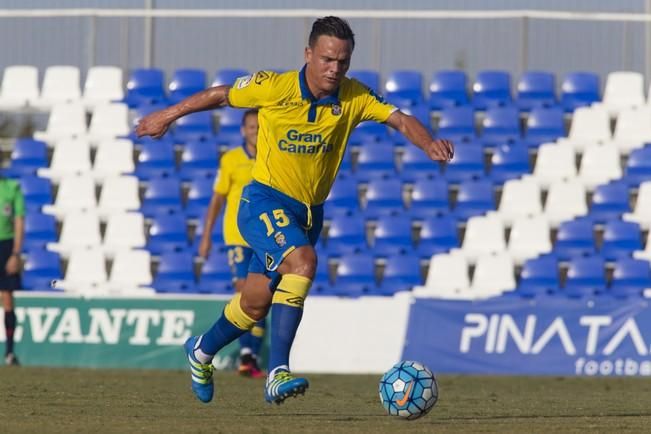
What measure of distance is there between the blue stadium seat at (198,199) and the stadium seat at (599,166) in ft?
16.0

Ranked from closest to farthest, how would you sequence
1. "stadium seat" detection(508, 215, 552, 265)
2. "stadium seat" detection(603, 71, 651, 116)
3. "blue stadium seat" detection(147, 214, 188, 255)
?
"stadium seat" detection(508, 215, 552, 265), "blue stadium seat" detection(147, 214, 188, 255), "stadium seat" detection(603, 71, 651, 116)

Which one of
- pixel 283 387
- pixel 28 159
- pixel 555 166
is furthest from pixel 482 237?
pixel 283 387

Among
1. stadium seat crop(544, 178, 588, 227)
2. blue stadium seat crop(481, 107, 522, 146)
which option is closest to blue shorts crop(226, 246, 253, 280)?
stadium seat crop(544, 178, 588, 227)

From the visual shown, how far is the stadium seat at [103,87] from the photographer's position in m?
19.2

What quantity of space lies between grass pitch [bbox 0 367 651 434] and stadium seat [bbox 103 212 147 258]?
13.7ft

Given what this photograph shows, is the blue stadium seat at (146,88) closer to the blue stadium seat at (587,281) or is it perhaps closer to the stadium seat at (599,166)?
the stadium seat at (599,166)

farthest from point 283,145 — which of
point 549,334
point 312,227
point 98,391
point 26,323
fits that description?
point 26,323

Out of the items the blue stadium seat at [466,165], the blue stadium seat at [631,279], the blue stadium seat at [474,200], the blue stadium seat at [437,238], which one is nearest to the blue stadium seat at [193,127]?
the blue stadium seat at [466,165]

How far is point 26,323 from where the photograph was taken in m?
16.2

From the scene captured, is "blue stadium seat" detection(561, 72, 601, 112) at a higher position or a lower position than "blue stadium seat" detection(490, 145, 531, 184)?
higher

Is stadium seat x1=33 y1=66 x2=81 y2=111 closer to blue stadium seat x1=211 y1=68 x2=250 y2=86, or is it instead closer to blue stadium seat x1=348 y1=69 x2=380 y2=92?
blue stadium seat x1=211 y1=68 x2=250 y2=86

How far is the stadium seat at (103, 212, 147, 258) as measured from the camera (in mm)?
17750

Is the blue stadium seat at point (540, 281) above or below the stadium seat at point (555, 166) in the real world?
below

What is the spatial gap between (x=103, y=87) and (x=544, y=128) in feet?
20.2
